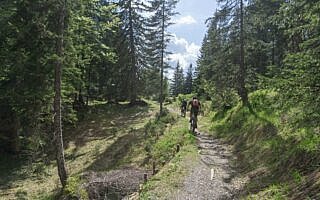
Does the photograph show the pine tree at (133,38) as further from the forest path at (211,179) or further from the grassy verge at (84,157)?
the forest path at (211,179)

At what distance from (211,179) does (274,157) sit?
227 cm

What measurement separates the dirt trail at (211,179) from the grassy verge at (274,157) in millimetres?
535

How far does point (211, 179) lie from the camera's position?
41.1 ft

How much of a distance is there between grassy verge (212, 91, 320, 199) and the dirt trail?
535 mm

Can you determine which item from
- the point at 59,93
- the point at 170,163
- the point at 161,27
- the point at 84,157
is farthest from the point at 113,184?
the point at 161,27

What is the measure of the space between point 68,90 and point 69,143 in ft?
22.9

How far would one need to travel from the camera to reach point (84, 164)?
22516 mm

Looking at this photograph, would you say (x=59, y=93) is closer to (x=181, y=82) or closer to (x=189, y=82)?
(x=189, y=82)

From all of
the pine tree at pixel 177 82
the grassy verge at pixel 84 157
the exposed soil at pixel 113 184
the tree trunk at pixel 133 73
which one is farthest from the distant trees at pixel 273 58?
the pine tree at pixel 177 82

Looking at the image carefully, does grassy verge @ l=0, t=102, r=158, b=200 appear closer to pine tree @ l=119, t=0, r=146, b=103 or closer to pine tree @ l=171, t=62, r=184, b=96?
pine tree @ l=119, t=0, r=146, b=103

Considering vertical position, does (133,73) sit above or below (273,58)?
below

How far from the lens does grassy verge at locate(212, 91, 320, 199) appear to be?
28.8 ft

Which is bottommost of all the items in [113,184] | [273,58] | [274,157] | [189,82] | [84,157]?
[84,157]

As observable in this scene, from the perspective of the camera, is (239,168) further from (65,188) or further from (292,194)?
(65,188)
